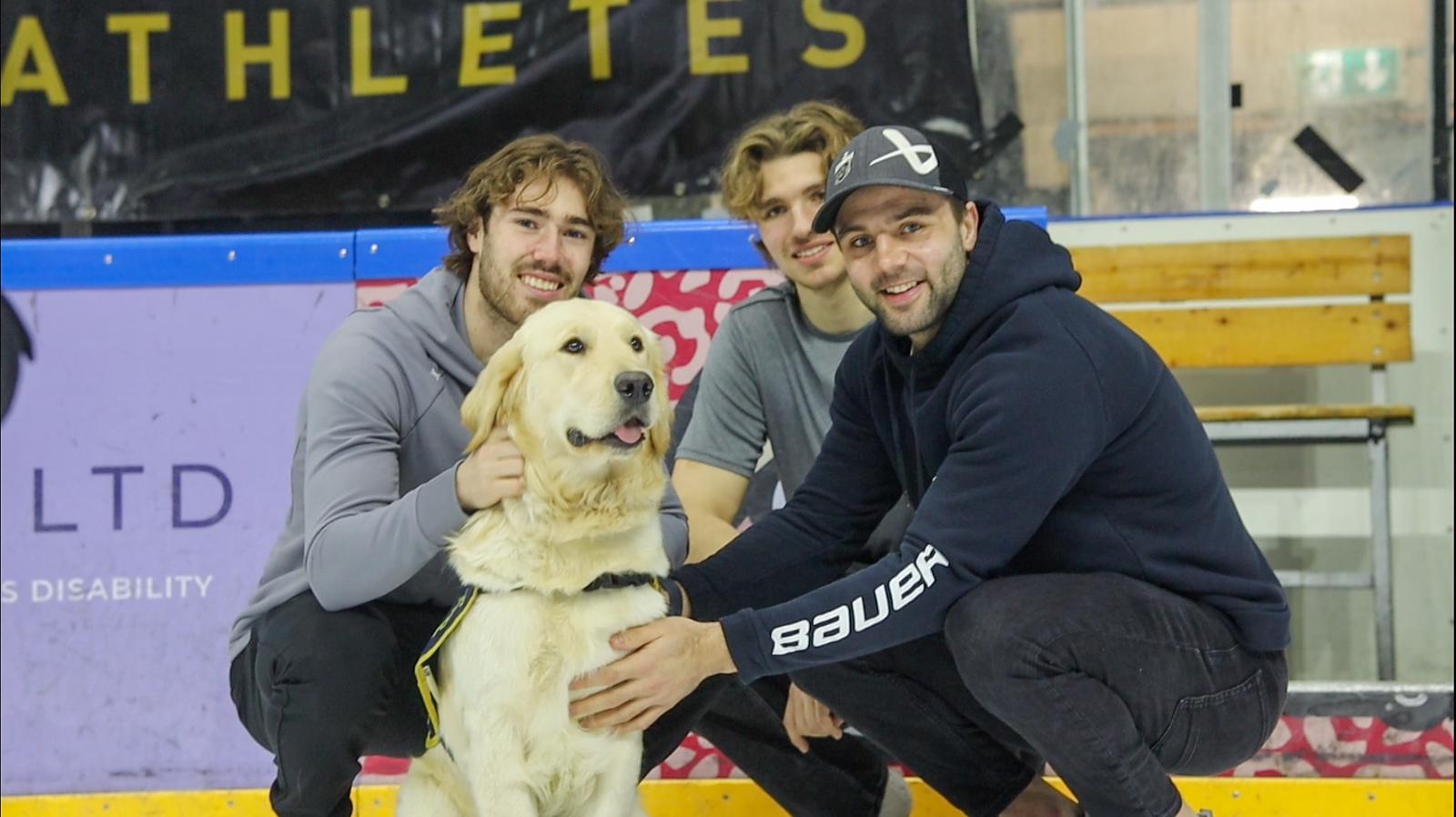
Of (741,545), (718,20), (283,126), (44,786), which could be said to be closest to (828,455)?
(741,545)

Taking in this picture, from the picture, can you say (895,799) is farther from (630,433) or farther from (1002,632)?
(630,433)

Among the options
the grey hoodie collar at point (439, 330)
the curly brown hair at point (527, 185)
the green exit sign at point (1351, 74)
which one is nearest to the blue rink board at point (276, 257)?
the curly brown hair at point (527, 185)

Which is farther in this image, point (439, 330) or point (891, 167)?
point (439, 330)

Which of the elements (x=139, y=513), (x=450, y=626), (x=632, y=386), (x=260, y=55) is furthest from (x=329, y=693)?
(x=260, y=55)

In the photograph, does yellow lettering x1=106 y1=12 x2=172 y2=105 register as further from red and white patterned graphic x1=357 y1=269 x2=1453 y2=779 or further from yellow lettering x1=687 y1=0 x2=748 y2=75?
red and white patterned graphic x1=357 y1=269 x2=1453 y2=779

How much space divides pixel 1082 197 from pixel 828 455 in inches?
90.3

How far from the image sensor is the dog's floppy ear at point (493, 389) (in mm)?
1938

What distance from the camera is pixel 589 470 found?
1.92 m

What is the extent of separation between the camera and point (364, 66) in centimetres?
414

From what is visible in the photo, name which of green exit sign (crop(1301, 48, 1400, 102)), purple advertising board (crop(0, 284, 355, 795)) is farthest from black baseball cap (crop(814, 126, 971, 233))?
green exit sign (crop(1301, 48, 1400, 102))

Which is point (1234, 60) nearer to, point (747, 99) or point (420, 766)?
point (747, 99)

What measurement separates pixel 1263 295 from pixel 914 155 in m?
2.28

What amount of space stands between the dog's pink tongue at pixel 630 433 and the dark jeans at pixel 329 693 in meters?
0.46

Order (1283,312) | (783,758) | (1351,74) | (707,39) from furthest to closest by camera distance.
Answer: (1351,74) < (707,39) < (1283,312) < (783,758)
